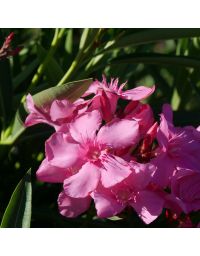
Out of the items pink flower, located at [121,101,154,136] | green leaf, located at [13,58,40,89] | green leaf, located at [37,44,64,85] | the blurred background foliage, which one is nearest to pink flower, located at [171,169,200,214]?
pink flower, located at [121,101,154,136]

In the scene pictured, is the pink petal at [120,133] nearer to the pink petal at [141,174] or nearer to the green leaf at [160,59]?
the pink petal at [141,174]

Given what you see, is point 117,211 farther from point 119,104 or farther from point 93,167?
point 119,104

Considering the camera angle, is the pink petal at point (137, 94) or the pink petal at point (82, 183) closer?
the pink petal at point (82, 183)

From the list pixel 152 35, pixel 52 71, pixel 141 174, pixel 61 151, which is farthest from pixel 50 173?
pixel 152 35

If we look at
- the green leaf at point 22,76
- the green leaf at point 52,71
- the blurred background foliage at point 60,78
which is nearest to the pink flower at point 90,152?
the blurred background foliage at point 60,78

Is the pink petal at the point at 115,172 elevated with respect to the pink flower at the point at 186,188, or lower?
elevated

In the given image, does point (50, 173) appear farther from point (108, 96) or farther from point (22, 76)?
point (22, 76)

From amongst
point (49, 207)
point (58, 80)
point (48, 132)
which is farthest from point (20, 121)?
point (49, 207)
